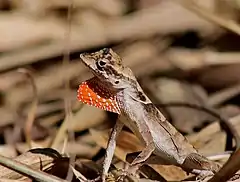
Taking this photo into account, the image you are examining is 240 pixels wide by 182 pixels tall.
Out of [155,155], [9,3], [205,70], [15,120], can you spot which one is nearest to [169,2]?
[205,70]

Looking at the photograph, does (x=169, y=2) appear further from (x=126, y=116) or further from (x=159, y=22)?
(x=126, y=116)

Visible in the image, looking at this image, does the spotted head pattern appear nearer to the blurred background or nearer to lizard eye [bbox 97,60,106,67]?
lizard eye [bbox 97,60,106,67]

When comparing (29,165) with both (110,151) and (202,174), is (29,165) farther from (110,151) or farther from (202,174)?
(202,174)

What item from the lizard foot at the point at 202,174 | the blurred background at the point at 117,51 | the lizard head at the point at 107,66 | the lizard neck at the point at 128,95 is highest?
the lizard head at the point at 107,66

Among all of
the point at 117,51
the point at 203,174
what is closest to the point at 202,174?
the point at 203,174

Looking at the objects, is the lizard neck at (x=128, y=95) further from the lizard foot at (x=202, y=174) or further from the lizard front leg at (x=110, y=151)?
the lizard foot at (x=202, y=174)

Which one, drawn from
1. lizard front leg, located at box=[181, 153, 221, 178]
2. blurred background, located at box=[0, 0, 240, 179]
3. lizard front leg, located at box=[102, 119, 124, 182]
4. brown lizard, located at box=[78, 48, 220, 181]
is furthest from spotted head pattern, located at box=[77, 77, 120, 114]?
blurred background, located at box=[0, 0, 240, 179]

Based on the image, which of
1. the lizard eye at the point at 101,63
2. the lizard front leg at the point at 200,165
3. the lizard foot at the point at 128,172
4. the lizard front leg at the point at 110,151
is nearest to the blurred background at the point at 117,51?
the lizard front leg at the point at 200,165
